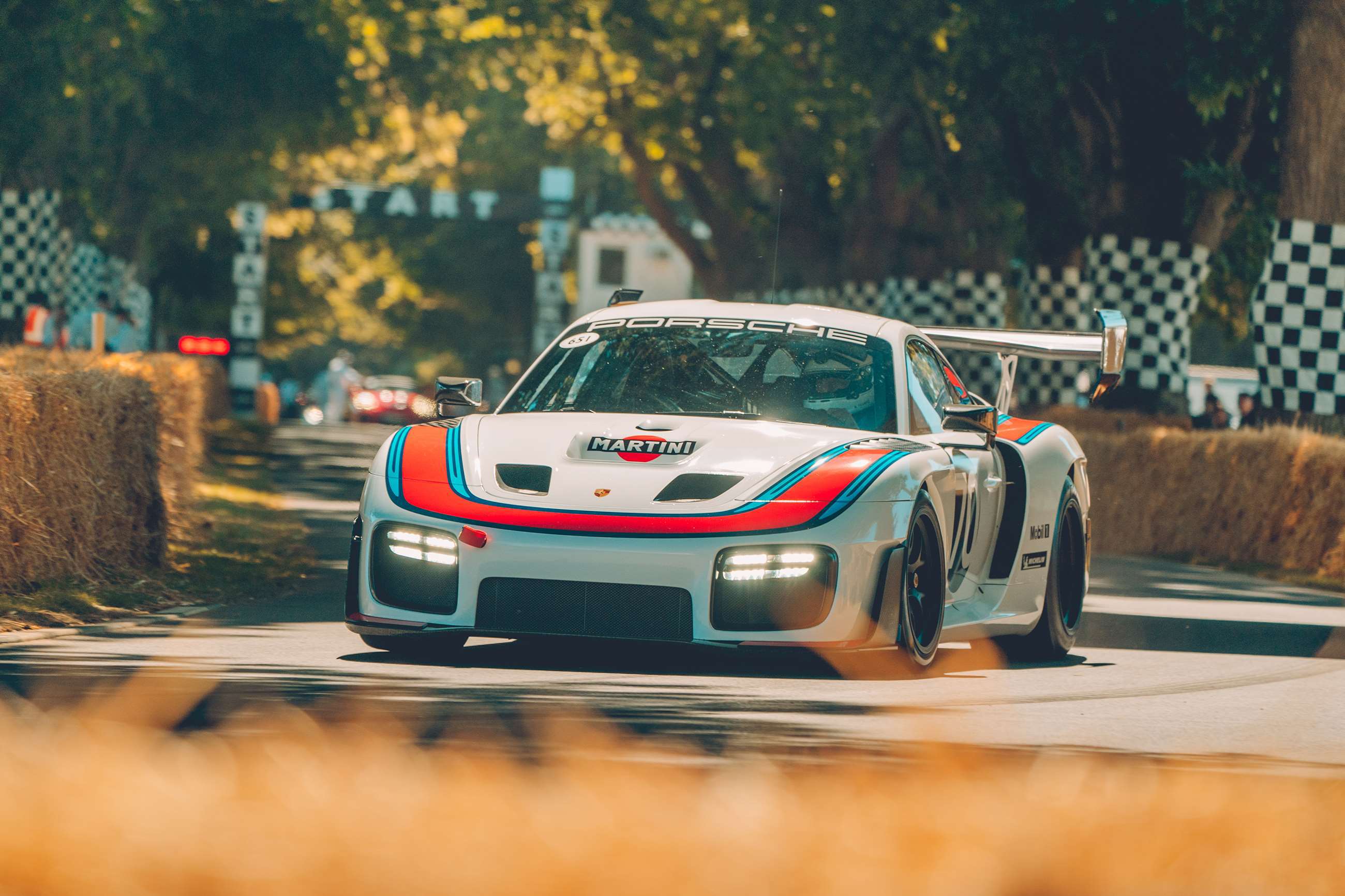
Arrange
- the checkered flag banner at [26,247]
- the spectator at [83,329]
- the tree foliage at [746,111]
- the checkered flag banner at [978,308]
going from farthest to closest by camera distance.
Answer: the checkered flag banner at [978,308], the checkered flag banner at [26,247], the spectator at [83,329], the tree foliage at [746,111]

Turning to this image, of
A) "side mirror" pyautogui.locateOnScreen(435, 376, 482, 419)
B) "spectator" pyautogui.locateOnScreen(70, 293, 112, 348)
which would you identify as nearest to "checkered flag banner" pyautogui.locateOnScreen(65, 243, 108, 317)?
"spectator" pyautogui.locateOnScreen(70, 293, 112, 348)

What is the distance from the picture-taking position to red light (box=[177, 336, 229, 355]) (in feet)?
180

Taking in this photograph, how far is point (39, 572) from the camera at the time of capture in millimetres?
10930

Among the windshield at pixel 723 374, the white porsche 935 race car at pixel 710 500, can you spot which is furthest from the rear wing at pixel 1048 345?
the windshield at pixel 723 374

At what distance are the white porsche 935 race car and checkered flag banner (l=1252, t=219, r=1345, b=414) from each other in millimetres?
11146

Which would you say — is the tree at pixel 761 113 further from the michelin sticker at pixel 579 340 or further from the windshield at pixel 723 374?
the windshield at pixel 723 374

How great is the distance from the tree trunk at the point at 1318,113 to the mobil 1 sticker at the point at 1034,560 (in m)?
11.4

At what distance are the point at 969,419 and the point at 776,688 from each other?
162 centimetres

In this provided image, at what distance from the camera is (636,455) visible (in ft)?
27.2

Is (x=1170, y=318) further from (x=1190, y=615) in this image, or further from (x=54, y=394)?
(x=54, y=394)

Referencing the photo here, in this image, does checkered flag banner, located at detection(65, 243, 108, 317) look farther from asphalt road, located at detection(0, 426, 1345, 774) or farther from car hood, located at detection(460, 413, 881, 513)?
car hood, located at detection(460, 413, 881, 513)

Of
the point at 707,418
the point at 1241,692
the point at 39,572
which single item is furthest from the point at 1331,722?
the point at 39,572

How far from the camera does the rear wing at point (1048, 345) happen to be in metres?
9.94

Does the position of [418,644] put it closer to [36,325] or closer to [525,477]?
[525,477]
